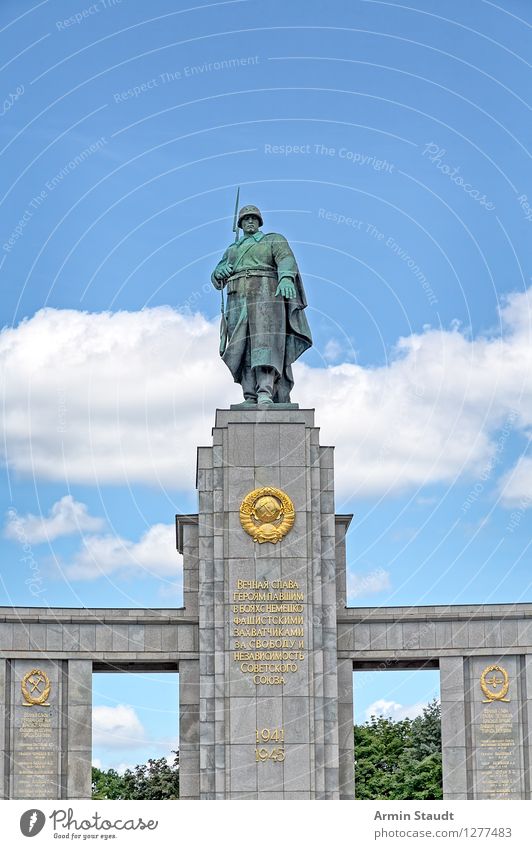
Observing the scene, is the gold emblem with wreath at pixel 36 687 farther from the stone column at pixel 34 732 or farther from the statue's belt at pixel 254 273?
the statue's belt at pixel 254 273

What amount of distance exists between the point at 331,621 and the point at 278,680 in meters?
1.77

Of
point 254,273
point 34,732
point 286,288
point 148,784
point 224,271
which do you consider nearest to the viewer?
point 34,732

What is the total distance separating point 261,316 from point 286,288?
96cm

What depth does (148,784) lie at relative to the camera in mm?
62938

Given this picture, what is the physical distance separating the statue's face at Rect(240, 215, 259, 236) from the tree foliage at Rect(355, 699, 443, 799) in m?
27.3

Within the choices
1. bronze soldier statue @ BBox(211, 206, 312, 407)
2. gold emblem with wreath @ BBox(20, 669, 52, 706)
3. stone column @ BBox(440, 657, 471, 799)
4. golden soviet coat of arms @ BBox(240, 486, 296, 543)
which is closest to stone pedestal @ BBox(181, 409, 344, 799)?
golden soviet coat of arms @ BBox(240, 486, 296, 543)

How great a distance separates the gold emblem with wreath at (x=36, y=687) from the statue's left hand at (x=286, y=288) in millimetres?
9960

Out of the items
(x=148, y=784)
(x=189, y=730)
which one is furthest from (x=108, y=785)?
(x=189, y=730)

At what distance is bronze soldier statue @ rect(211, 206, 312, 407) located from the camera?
124 feet

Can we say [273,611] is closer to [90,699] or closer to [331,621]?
[331,621]

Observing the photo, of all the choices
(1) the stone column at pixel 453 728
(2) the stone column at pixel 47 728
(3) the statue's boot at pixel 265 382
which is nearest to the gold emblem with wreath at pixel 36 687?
(2) the stone column at pixel 47 728

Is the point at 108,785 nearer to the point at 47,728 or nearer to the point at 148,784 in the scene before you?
the point at 148,784

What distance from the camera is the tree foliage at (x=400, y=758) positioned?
5972 cm
